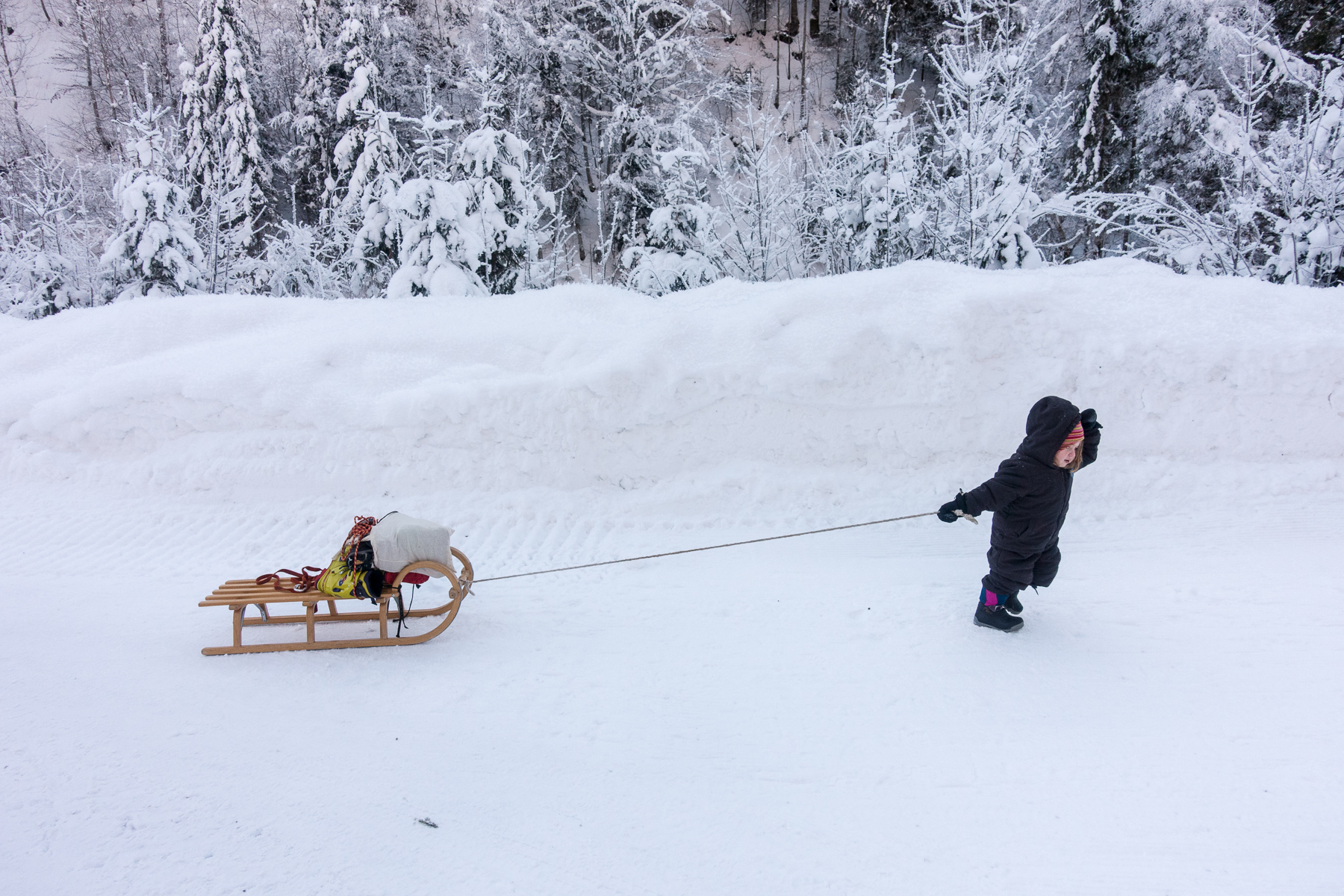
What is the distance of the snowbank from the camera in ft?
21.3

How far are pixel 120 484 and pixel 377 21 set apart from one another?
19.2 m

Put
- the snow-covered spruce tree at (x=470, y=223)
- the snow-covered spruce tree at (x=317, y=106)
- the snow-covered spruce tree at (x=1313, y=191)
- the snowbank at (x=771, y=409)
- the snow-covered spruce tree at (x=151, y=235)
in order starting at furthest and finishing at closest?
the snow-covered spruce tree at (x=317, y=106) → the snow-covered spruce tree at (x=151, y=235) → the snow-covered spruce tree at (x=470, y=223) → the snow-covered spruce tree at (x=1313, y=191) → the snowbank at (x=771, y=409)

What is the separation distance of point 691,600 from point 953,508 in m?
1.96

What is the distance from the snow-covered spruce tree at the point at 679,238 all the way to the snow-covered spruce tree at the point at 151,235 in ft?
25.2

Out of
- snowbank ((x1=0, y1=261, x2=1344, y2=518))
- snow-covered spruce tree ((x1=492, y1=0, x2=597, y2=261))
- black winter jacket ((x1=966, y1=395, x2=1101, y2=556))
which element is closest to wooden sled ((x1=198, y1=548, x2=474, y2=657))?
snowbank ((x1=0, y1=261, x2=1344, y2=518))

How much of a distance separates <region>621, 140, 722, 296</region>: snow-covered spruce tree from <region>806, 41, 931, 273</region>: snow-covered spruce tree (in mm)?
2256

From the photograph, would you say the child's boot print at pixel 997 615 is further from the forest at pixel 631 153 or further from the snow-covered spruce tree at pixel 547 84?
the snow-covered spruce tree at pixel 547 84

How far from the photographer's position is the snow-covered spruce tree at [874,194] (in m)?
11.0

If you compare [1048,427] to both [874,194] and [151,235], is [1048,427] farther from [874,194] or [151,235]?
[151,235]

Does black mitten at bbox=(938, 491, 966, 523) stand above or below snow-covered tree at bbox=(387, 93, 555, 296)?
below

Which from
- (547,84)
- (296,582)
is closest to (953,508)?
(296,582)

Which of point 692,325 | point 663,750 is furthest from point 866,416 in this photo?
point 663,750

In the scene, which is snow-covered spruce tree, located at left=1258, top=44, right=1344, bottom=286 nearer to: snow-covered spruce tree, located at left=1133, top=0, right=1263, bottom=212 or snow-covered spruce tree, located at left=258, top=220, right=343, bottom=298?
snow-covered spruce tree, located at left=1133, top=0, right=1263, bottom=212

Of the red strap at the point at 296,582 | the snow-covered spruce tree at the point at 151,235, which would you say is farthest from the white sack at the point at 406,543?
the snow-covered spruce tree at the point at 151,235
